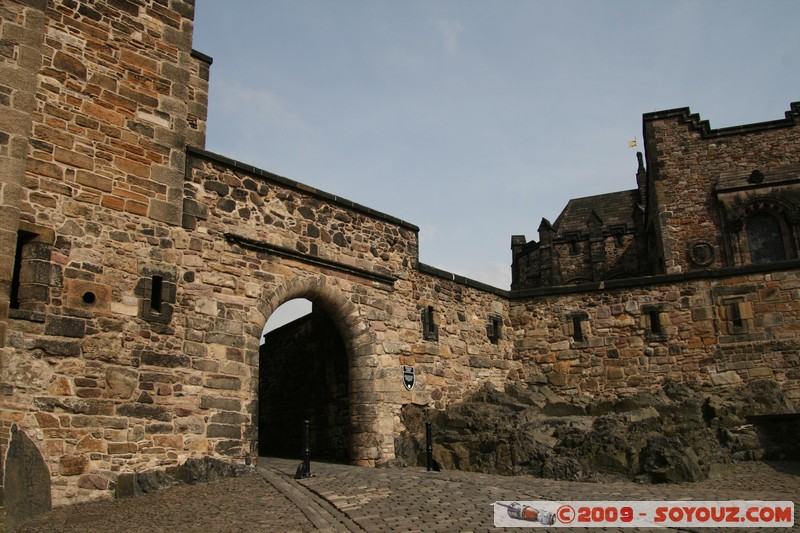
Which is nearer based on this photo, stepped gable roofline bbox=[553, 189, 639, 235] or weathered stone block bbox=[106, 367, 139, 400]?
weathered stone block bbox=[106, 367, 139, 400]

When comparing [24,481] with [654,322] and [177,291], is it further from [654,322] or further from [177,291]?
[654,322]

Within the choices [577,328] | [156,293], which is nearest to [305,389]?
[156,293]

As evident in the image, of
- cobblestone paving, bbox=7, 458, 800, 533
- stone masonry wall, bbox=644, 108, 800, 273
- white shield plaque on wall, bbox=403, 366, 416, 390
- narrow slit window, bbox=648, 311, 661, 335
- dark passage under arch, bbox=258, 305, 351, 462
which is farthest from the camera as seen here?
stone masonry wall, bbox=644, 108, 800, 273

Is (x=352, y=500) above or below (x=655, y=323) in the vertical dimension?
below

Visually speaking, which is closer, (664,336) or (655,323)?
(664,336)

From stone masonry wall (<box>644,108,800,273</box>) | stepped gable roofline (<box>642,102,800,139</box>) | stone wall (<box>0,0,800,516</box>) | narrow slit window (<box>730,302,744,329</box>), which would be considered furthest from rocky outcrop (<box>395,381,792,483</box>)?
stepped gable roofline (<box>642,102,800,139</box>)

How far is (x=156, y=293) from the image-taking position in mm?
10500

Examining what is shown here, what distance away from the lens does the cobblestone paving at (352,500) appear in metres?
7.25

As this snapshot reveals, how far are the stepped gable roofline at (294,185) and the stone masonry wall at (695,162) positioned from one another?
47.3 feet

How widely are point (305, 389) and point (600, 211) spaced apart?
25.4 metres

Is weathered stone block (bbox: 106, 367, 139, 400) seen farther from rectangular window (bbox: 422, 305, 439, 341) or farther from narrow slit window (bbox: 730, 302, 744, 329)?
narrow slit window (bbox: 730, 302, 744, 329)

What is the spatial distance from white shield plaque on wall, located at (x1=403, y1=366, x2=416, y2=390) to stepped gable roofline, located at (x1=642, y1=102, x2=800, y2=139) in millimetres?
17193

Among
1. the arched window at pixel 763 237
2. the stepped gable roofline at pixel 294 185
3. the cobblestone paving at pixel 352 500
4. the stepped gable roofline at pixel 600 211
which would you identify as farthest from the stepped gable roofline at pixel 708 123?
the cobblestone paving at pixel 352 500

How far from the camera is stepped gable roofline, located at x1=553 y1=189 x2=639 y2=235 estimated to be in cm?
3509
